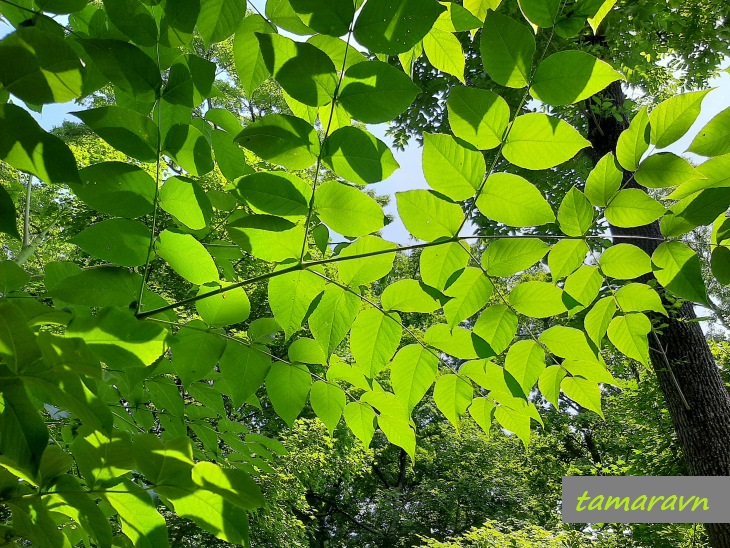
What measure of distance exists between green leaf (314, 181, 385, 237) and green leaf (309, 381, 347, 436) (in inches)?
14.8

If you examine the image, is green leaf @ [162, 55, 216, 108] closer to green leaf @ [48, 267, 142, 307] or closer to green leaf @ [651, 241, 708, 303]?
green leaf @ [48, 267, 142, 307]

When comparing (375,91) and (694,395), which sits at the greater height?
(694,395)

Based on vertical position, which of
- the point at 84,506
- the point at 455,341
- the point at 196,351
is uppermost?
the point at 455,341

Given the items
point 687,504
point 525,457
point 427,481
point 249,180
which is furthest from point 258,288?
point 249,180

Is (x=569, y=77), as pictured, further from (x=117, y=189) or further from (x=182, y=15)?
(x=117, y=189)

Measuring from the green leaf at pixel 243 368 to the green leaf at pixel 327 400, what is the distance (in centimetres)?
14

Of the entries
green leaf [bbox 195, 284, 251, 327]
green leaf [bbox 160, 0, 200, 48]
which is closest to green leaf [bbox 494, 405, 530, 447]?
green leaf [bbox 195, 284, 251, 327]

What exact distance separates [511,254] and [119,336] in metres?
0.59

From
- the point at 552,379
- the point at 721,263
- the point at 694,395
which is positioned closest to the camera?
the point at 721,263

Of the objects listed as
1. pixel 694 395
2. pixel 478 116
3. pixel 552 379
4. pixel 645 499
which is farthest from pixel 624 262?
pixel 645 499

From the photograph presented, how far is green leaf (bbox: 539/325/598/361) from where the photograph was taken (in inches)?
37.3

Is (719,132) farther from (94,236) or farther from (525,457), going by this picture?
(525,457)

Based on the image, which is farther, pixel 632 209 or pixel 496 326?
pixel 496 326

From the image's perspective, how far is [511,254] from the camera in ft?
2.73
